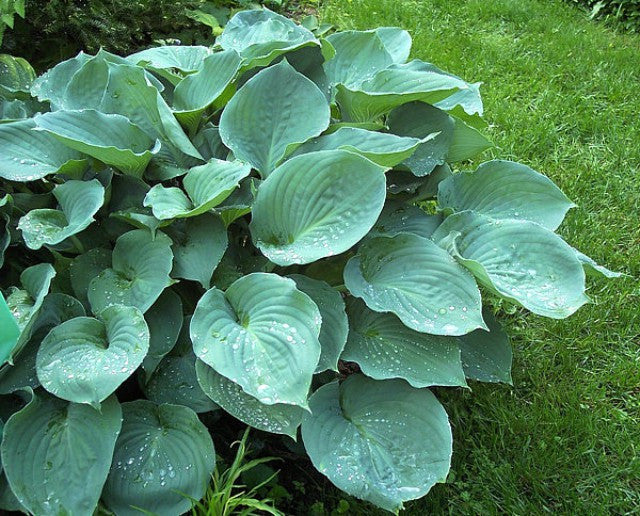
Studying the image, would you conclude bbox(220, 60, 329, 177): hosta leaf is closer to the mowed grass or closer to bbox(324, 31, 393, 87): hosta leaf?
bbox(324, 31, 393, 87): hosta leaf

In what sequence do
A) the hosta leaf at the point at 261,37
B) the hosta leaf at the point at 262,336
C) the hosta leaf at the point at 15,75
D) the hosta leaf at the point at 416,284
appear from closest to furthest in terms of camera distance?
the hosta leaf at the point at 262,336 → the hosta leaf at the point at 416,284 → the hosta leaf at the point at 261,37 → the hosta leaf at the point at 15,75

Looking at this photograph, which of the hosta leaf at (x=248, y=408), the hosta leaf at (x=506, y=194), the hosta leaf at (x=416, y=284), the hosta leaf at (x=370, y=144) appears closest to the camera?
the hosta leaf at (x=248, y=408)

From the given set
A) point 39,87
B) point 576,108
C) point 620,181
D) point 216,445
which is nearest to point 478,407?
point 216,445

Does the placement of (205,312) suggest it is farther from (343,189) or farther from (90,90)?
(90,90)

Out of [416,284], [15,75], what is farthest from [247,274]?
[15,75]

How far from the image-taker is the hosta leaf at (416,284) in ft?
6.31

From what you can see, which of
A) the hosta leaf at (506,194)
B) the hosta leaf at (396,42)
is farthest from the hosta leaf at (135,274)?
the hosta leaf at (396,42)

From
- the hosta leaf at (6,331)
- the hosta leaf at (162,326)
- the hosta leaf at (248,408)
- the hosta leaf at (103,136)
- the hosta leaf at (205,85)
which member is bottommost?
the hosta leaf at (162,326)

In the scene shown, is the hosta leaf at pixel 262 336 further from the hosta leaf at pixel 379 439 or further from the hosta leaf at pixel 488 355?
the hosta leaf at pixel 488 355

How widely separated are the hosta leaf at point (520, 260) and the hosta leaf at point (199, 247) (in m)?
0.71

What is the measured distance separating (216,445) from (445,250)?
3.27 ft

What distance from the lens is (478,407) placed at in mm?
2457

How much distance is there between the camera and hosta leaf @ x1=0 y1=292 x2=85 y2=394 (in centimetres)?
192

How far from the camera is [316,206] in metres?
2.03
